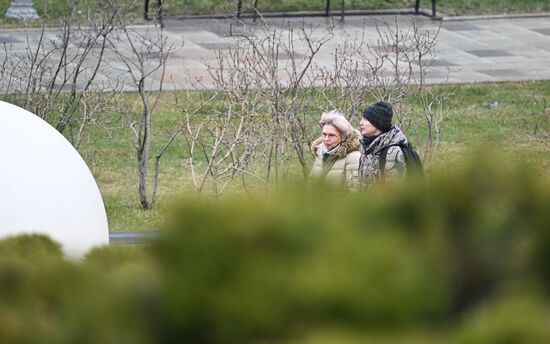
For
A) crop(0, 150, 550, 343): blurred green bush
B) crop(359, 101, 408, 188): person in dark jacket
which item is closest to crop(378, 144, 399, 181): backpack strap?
crop(359, 101, 408, 188): person in dark jacket

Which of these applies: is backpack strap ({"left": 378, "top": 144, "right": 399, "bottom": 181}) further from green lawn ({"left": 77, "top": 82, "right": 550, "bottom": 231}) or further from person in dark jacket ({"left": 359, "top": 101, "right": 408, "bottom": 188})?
green lawn ({"left": 77, "top": 82, "right": 550, "bottom": 231})

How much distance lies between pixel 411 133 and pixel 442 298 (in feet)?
43.6

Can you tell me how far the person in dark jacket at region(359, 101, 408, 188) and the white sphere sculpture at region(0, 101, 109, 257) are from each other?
271cm

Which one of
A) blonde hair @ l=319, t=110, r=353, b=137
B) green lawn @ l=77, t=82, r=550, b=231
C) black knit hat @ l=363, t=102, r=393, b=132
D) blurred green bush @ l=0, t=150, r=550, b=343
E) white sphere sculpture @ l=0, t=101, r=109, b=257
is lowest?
green lawn @ l=77, t=82, r=550, b=231

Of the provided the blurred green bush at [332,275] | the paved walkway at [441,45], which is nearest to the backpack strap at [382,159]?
the blurred green bush at [332,275]

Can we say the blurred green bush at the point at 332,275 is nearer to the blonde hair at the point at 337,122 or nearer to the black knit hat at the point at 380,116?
the black knit hat at the point at 380,116

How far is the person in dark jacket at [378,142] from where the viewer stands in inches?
335

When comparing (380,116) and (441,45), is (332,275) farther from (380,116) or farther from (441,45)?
(441,45)

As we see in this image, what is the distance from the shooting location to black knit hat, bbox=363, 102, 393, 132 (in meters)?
8.52

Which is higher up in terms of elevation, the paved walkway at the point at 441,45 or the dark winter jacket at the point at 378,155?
the dark winter jacket at the point at 378,155

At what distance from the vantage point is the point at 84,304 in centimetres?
227

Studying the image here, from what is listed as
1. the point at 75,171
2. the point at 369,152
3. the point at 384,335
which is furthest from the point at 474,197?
the point at 369,152

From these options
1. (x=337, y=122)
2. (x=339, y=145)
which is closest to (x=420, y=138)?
(x=339, y=145)

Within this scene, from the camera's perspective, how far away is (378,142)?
8.59m
